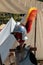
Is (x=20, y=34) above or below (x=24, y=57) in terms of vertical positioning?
above

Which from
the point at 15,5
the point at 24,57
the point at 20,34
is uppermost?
the point at 15,5

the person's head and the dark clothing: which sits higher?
the person's head

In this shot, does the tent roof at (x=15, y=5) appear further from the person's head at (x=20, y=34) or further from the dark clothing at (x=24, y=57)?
the dark clothing at (x=24, y=57)

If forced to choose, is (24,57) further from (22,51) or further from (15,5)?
(15,5)

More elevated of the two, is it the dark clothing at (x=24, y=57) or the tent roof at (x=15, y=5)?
the tent roof at (x=15, y=5)

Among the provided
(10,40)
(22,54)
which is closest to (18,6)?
(10,40)

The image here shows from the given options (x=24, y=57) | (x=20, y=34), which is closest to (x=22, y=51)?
(x=24, y=57)

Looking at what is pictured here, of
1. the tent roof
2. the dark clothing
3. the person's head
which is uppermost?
the tent roof

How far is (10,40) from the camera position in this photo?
130 inches

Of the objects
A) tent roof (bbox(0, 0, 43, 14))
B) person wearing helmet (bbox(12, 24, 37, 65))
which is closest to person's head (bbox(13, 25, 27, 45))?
person wearing helmet (bbox(12, 24, 37, 65))

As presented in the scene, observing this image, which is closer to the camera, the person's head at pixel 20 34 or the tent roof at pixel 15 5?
the person's head at pixel 20 34

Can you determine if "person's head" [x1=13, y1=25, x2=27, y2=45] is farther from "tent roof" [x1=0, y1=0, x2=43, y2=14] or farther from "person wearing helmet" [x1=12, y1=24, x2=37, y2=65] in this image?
"tent roof" [x1=0, y1=0, x2=43, y2=14]

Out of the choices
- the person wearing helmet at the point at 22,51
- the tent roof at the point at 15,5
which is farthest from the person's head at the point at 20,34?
the tent roof at the point at 15,5

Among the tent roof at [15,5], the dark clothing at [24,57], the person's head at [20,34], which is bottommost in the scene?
the dark clothing at [24,57]
